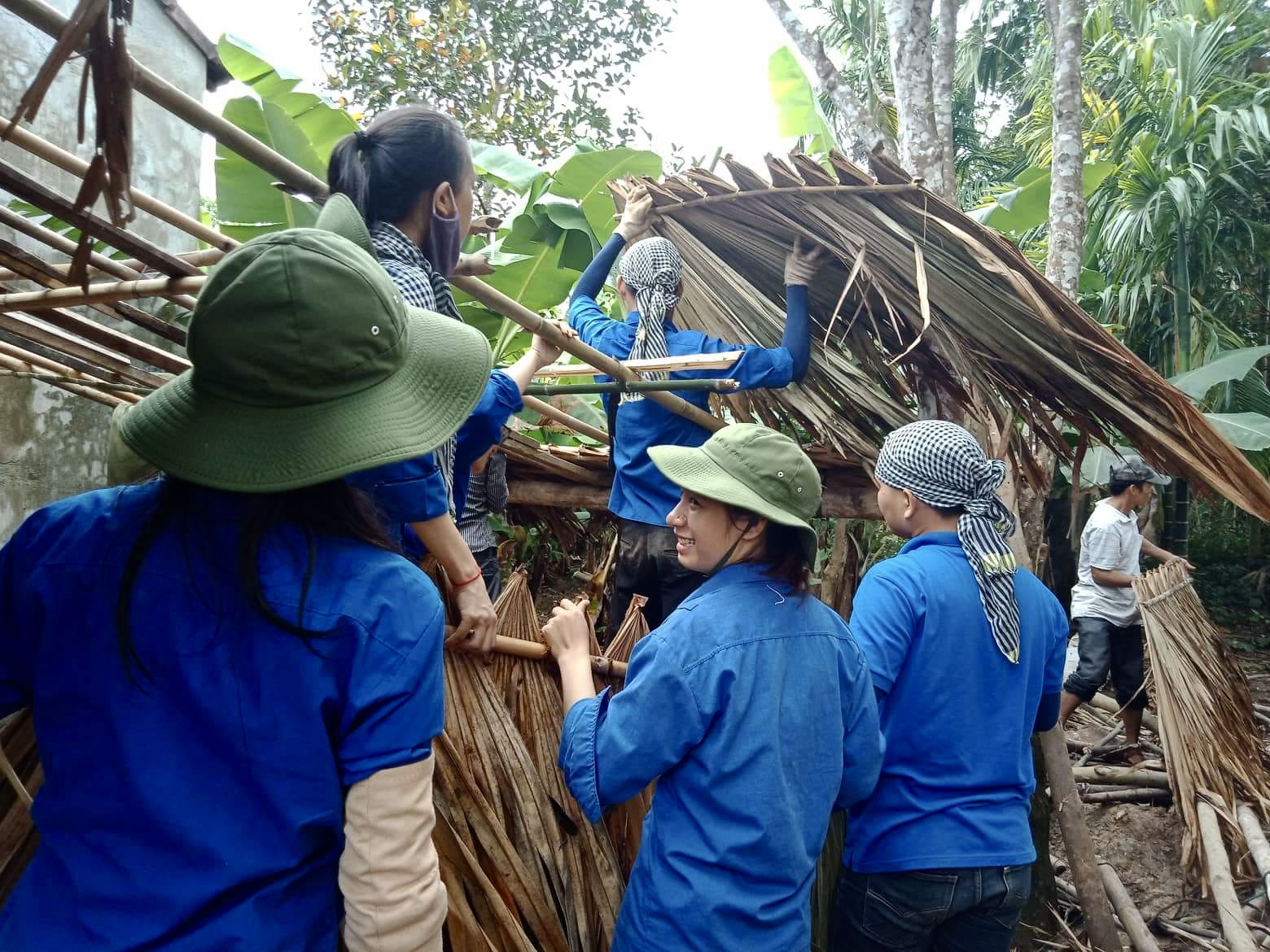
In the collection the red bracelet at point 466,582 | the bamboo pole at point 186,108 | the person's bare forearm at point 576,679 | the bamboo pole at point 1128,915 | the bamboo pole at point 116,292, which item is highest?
the bamboo pole at point 186,108

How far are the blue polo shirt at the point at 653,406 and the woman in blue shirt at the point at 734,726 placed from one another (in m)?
1.22

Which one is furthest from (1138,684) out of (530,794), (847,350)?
(530,794)

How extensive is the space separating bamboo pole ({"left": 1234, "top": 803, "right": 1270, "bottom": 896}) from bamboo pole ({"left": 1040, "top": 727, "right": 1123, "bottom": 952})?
66 cm

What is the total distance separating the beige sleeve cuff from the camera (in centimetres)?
95

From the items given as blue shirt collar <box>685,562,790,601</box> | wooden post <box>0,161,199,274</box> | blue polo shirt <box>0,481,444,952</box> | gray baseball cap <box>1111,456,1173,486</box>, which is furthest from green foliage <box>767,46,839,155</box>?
blue polo shirt <box>0,481,444,952</box>

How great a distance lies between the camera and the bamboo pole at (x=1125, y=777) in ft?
14.1

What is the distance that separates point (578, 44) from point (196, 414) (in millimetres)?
7862

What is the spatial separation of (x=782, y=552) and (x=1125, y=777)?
3.71 m

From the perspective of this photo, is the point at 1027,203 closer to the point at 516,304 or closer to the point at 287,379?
the point at 516,304

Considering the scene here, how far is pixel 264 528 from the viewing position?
940mm

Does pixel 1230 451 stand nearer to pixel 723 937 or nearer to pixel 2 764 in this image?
pixel 723 937

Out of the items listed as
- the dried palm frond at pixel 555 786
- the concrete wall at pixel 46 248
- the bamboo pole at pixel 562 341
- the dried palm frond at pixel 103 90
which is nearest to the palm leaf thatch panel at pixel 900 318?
the bamboo pole at pixel 562 341

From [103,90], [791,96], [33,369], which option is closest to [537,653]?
[103,90]

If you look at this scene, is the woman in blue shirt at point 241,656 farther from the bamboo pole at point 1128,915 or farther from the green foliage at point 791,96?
the green foliage at point 791,96
